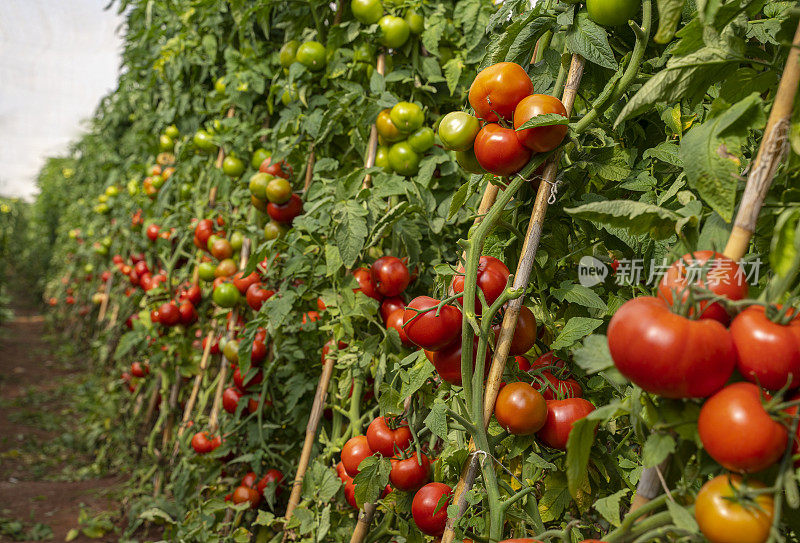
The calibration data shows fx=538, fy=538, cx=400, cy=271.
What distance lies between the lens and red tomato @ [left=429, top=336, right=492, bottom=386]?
810 millimetres

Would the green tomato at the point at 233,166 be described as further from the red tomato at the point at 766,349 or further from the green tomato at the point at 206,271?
the red tomato at the point at 766,349

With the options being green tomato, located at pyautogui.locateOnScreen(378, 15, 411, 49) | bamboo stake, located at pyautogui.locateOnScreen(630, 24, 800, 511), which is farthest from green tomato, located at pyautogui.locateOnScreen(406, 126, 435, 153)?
bamboo stake, located at pyautogui.locateOnScreen(630, 24, 800, 511)

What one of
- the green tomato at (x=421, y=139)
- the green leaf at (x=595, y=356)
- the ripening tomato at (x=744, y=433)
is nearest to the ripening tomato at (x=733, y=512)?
the ripening tomato at (x=744, y=433)

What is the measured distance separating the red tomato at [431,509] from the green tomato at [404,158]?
83 centimetres

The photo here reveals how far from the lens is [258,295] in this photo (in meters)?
1.65

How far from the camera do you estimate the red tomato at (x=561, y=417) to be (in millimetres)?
749

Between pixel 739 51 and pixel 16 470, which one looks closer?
pixel 739 51

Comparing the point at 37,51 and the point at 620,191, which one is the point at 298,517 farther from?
the point at 37,51

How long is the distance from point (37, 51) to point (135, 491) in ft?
25.5

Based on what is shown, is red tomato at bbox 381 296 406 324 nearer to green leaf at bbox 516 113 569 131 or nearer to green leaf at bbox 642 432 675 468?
green leaf at bbox 516 113 569 131

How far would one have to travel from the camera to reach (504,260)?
2.99 feet

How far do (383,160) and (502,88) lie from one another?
72cm

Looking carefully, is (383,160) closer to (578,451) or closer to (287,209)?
(287,209)

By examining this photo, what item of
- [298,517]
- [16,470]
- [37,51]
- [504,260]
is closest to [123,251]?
[16,470]
